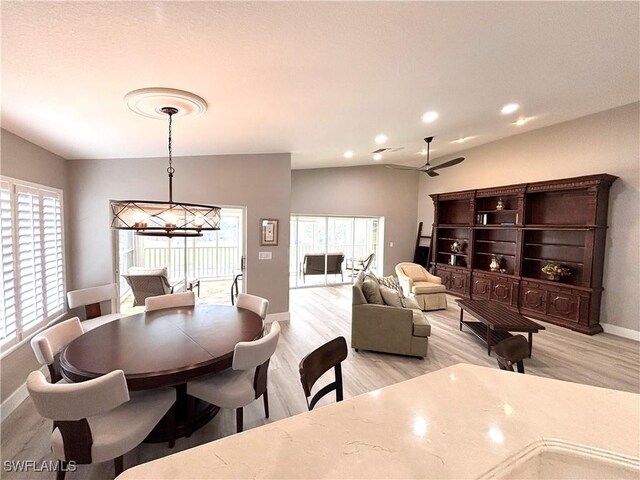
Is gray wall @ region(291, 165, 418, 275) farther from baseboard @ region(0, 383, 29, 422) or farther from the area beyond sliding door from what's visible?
baseboard @ region(0, 383, 29, 422)

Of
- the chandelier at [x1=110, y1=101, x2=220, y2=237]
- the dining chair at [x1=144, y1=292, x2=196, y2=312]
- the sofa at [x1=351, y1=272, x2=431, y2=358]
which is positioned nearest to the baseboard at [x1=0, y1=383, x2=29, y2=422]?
the dining chair at [x1=144, y1=292, x2=196, y2=312]

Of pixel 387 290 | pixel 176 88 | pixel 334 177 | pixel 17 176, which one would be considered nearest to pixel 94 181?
pixel 17 176

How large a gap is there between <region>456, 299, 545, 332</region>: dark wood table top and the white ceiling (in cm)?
266

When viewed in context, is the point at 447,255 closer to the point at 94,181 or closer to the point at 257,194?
the point at 257,194

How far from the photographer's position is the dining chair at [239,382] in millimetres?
1924

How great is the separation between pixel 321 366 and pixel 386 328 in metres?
2.24

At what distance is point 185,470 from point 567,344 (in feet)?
16.6

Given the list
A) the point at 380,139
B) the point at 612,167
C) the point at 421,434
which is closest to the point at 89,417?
the point at 421,434

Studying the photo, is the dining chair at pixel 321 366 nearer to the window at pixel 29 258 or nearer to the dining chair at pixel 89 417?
the dining chair at pixel 89 417

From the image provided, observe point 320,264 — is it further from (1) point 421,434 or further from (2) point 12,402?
(1) point 421,434

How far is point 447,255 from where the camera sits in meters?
7.30

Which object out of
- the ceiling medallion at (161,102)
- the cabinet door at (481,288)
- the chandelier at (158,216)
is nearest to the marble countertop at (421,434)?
the chandelier at (158,216)

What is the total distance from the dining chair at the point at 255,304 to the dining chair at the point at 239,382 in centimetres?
72

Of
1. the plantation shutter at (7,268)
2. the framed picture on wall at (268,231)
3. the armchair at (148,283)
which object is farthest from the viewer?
the framed picture on wall at (268,231)
